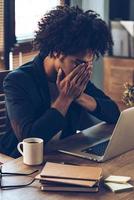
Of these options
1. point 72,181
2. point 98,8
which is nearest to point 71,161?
point 72,181

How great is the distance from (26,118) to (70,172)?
50 centimetres

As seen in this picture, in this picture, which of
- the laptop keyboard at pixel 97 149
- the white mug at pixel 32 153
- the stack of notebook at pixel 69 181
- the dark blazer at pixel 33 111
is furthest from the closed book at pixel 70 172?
the dark blazer at pixel 33 111

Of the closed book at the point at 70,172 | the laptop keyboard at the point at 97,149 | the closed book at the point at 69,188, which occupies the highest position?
the closed book at the point at 70,172

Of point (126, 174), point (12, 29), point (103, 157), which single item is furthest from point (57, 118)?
point (12, 29)

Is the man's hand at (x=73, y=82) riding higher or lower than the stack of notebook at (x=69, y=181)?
higher

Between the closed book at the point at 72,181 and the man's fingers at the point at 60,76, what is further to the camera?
the man's fingers at the point at 60,76

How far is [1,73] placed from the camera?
2.18 m

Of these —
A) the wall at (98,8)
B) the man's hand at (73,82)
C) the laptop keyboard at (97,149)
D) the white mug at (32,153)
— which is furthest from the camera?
the wall at (98,8)

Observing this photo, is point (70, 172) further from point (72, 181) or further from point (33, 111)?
point (33, 111)

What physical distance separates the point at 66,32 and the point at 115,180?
0.82 meters

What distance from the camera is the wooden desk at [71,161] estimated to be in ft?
4.22

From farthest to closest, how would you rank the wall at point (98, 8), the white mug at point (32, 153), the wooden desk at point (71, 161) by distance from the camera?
the wall at point (98, 8)
the white mug at point (32, 153)
the wooden desk at point (71, 161)

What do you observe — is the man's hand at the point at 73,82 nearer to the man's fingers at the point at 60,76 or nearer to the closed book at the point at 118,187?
the man's fingers at the point at 60,76

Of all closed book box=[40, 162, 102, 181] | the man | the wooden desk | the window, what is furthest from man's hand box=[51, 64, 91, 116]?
the window
